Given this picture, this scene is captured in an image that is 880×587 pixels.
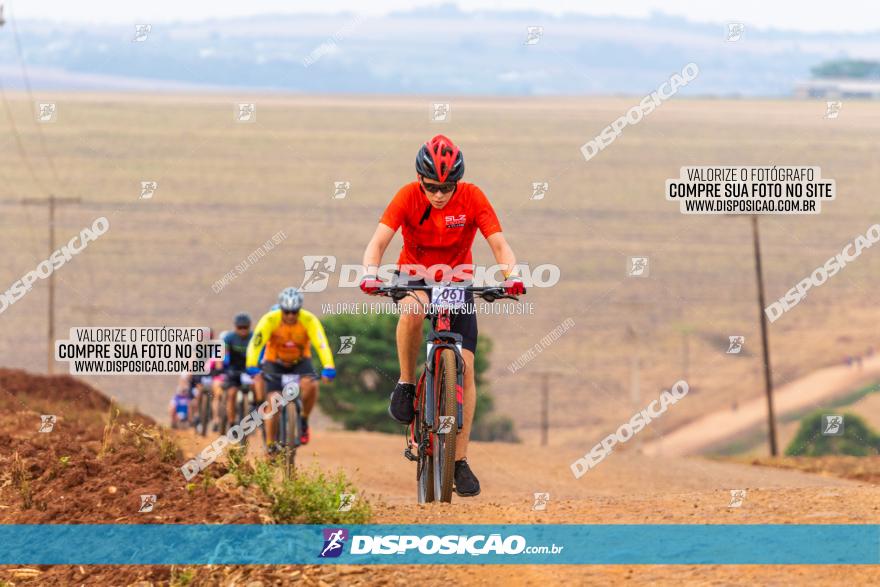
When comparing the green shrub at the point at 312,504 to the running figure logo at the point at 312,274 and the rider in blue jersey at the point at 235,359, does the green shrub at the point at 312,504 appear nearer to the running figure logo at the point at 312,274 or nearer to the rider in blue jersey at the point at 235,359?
the running figure logo at the point at 312,274

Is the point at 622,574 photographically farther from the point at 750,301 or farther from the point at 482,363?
the point at 750,301

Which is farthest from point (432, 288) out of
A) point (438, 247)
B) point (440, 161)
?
point (440, 161)

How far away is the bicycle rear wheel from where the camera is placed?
12008 millimetres

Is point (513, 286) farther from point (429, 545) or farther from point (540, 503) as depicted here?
point (540, 503)

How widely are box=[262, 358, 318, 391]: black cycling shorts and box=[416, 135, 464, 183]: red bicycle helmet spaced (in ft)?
18.9

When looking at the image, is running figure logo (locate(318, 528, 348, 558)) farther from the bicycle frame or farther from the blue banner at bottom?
the bicycle frame

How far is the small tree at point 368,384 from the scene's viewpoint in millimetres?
57500

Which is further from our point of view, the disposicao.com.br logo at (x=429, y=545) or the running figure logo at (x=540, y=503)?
the running figure logo at (x=540, y=503)

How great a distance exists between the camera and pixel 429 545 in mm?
11016

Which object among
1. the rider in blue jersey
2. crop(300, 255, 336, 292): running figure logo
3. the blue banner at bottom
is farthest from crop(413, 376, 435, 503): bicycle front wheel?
the rider in blue jersey

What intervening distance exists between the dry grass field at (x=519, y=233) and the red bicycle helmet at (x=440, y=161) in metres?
44.9

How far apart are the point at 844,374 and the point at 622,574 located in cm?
6920

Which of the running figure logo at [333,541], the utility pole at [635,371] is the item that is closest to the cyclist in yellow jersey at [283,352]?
the running figure logo at [333,541]

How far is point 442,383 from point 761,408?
61.4 meters
